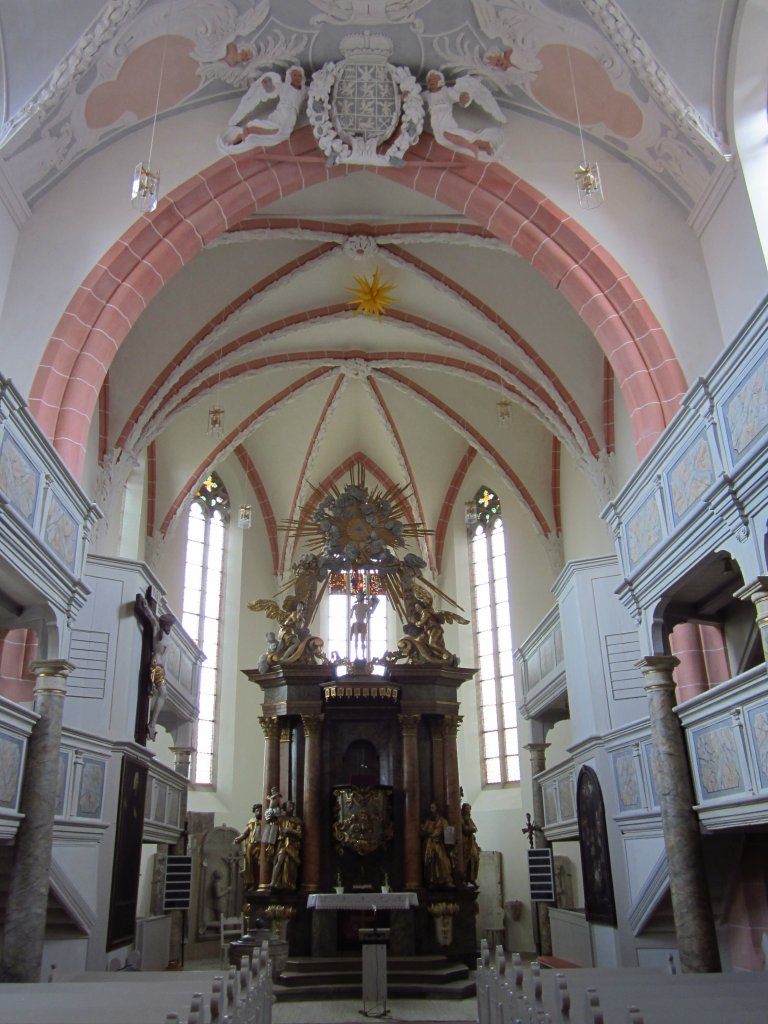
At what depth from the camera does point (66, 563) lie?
27.2 ft

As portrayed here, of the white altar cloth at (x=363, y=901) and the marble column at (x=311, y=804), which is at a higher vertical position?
the marble column at (x=311, y=804)

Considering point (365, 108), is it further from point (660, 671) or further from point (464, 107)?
point (660, 671)

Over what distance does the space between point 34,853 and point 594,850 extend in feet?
21.7

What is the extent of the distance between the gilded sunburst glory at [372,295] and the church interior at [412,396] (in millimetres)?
83

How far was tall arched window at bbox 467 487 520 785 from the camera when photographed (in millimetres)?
18375

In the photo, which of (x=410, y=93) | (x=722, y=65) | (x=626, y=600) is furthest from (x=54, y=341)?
(x=722, y=65)

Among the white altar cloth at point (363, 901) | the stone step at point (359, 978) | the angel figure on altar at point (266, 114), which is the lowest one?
the stone step at point (359, 978)

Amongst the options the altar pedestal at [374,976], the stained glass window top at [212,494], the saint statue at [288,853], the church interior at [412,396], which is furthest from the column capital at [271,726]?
the stained glass window top at [212,494]

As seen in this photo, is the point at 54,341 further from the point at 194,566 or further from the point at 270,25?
the point at 194,566

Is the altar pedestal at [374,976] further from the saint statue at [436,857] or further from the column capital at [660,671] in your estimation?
the column capital at [660,671]

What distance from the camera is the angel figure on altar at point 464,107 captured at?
405 inches

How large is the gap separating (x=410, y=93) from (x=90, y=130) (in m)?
3.64

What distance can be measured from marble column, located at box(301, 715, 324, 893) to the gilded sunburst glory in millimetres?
6833

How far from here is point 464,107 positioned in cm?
1055
